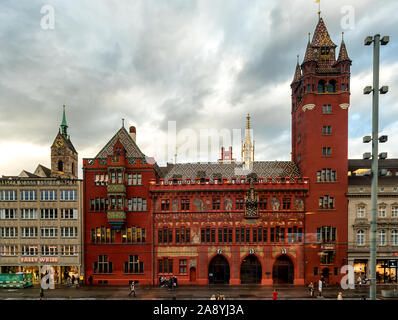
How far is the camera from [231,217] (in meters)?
41.7

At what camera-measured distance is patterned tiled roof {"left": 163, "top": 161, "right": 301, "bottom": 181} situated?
149 feet

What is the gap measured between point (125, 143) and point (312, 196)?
33.1 m

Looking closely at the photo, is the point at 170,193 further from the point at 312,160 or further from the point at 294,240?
the point at 312,160

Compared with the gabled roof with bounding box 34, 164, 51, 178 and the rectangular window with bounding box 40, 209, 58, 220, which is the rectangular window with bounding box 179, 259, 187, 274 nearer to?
the rectangular window with bounding box 40, 209, 58, 220

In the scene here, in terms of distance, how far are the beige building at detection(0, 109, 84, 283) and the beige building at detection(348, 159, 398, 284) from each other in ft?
147

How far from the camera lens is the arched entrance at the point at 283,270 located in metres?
41.5

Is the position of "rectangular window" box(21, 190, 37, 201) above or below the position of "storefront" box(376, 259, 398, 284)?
A: above

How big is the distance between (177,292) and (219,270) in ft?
27.5

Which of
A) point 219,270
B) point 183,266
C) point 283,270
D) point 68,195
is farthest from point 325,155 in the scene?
point 68,195

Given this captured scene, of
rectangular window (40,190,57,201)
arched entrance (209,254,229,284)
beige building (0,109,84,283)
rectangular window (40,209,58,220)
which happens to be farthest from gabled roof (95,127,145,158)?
arched entrance (209,254,229,284)

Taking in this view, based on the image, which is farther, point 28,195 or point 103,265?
point 28,195

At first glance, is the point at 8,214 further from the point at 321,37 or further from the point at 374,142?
the point at 321,37

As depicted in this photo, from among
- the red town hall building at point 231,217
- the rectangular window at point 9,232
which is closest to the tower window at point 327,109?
the red town hall building at point 231,217

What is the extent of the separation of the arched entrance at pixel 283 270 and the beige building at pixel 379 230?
30.8 ft
